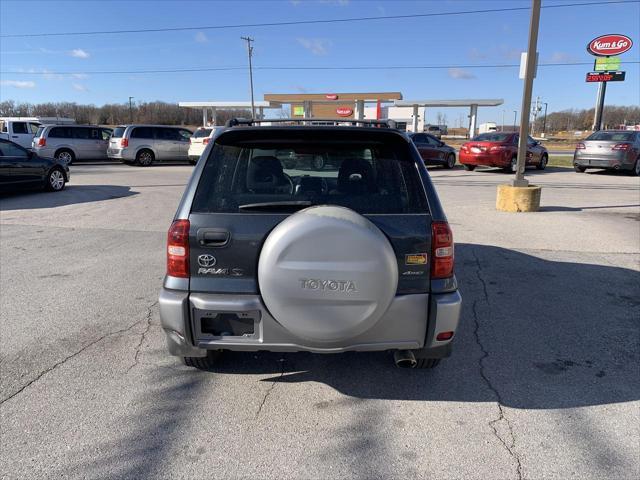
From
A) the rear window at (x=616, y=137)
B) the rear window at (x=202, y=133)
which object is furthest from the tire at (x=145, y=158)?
the rear window at (x=616, y=137)

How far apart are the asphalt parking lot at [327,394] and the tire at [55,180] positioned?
763cm

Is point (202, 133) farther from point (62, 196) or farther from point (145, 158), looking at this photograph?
point (62, 196)

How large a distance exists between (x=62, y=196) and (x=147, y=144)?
31.5ft

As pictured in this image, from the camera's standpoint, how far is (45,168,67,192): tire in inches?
500

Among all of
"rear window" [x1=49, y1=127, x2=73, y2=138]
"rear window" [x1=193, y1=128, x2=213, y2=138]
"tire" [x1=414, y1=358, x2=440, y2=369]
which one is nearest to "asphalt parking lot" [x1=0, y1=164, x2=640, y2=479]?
"tire" [x1=414, y1=358, x2=440, y2=369]

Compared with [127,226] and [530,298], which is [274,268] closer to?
[530,298]

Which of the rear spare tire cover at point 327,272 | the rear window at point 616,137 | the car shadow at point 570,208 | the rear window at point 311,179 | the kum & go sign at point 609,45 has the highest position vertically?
the kum & go sign at point 609,45

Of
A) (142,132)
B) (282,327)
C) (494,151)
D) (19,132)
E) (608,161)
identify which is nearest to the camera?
(282,327)

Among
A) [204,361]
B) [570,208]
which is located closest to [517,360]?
[204,361]

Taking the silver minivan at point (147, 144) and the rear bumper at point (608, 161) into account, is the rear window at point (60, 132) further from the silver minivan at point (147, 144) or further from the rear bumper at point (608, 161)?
the rear bumper at point (608, 161)

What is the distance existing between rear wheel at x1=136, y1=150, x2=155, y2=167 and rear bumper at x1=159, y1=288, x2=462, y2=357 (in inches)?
797

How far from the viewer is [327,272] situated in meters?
2.67

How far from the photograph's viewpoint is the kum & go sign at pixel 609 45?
81.4 ft

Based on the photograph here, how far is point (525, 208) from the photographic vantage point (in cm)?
1005
